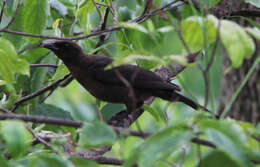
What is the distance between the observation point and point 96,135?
5.03 feet

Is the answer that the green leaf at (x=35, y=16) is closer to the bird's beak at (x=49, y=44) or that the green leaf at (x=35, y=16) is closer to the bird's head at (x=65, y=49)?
the bird's beak at (x=49, y=44)

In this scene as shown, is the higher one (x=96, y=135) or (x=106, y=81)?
(x=96, y=135)

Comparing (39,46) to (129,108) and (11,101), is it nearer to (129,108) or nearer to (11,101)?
(11,101)

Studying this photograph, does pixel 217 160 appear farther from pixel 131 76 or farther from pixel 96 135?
pixel 131 76

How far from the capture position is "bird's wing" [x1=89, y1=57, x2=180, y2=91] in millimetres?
3580

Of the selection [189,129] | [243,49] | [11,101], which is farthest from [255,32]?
[11,101]

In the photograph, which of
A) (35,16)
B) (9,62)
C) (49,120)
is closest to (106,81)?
(35,16)

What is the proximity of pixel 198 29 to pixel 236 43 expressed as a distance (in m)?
0.17

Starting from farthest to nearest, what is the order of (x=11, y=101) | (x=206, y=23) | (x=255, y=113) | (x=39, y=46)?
(x=255, y=113) < (x=39, y=46) < (x=11, y=101) < (x=206, y=23)

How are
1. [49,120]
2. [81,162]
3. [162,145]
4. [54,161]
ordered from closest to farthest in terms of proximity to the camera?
[162,145], [54,161], [81,162], [49,120]

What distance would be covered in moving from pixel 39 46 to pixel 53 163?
2.14 meters

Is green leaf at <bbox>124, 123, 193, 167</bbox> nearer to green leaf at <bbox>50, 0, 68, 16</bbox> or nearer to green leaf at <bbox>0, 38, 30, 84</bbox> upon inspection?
green leaf at <bbox>0, 38, 30, 84</bbox>

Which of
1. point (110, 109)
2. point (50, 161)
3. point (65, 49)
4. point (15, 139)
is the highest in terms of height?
point (15, 139)

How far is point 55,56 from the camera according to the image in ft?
13.8
